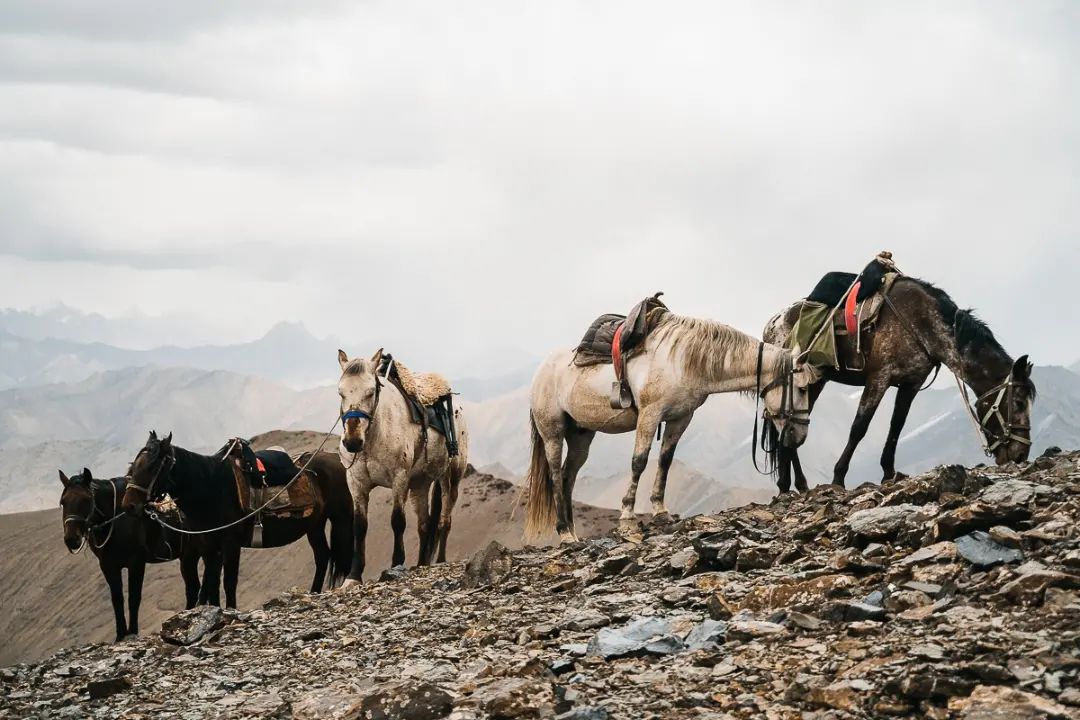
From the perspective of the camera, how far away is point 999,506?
7906 mm

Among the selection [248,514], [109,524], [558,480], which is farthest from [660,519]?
[109,524]

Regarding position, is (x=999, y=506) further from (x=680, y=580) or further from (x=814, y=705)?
(x=814, y=705)

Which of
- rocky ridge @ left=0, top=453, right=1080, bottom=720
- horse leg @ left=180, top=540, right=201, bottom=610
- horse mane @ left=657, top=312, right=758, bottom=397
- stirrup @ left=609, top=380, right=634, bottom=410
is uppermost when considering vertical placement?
horse mane @ left=657, top=312, right=758, bottom=397

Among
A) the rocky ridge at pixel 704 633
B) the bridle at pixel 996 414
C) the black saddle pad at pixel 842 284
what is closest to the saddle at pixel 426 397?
the rocky ridge at pixel 704 633

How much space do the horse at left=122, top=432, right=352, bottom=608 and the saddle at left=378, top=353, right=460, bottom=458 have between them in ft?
7.05

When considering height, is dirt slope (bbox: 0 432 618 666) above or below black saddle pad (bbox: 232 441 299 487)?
below

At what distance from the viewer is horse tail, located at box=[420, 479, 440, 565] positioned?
14586 millimetres

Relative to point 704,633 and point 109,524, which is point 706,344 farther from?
point 109,524

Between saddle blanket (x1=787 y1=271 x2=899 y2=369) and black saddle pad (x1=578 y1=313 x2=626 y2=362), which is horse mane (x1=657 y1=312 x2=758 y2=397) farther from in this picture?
saddle blanket (x1=787 y1=271 x2=899 y2=369)

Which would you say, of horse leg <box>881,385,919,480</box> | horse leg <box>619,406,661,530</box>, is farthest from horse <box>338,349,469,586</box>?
horse leg <box>881,385,919,480</box>

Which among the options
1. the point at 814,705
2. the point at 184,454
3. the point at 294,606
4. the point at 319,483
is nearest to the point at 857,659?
the point at 814,705

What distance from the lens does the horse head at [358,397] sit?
12945 millimetres

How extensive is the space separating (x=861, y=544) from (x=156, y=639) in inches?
280

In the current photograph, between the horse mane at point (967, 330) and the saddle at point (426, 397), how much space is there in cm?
626
